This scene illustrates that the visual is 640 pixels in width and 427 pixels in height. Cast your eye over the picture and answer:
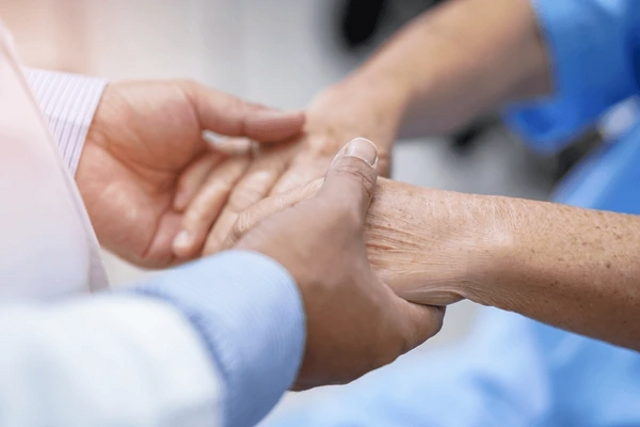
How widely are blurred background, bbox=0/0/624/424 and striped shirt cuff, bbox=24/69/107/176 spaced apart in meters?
1.17

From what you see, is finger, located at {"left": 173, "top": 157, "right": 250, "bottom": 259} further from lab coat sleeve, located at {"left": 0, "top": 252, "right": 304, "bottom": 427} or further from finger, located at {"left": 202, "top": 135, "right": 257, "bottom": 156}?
lab coat sleeve, located at {"left": 0, "top": 252, "right": 304, "bottom": 427}

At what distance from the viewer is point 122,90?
2.91 ft

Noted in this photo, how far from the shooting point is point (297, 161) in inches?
36.2

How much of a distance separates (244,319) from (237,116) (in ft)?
1.67

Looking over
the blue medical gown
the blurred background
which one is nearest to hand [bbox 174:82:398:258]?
the blue medical gown

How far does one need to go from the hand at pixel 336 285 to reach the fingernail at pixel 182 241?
32 cm

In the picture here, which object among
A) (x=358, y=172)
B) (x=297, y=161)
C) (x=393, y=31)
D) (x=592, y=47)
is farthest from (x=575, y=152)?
(x=358, y=172)

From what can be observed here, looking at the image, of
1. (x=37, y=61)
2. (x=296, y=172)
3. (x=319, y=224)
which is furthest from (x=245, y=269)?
(x=37, y=61)

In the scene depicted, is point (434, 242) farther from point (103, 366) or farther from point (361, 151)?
point (103, 366)

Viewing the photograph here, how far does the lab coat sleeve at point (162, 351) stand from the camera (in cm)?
37

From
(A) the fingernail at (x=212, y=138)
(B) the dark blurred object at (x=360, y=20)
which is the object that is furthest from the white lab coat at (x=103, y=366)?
(B) the dark blurred object at (x=360, y=20)

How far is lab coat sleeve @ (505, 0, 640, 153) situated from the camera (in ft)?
3.34

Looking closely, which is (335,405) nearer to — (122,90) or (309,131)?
(309,131)

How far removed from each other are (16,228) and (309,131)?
1.63 ft
